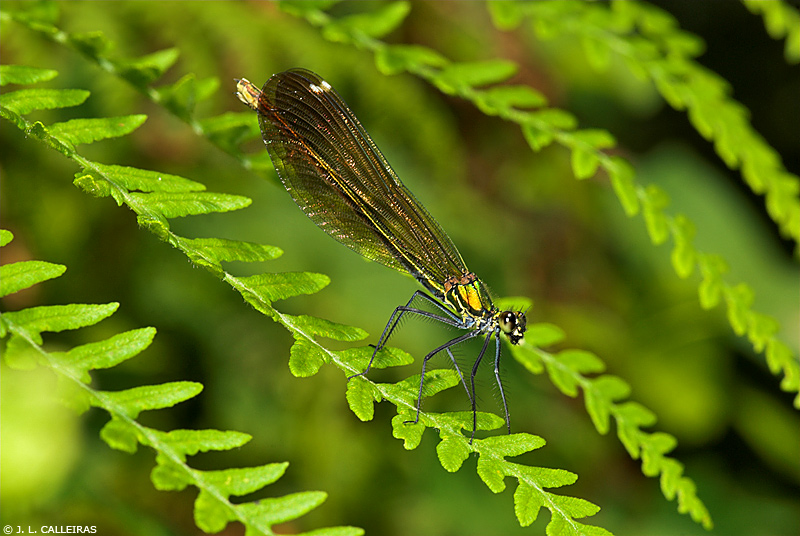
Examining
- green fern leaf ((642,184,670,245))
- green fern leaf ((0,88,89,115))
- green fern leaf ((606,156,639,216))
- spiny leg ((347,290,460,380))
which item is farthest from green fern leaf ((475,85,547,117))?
green fern leaf ((0,88,89,115))

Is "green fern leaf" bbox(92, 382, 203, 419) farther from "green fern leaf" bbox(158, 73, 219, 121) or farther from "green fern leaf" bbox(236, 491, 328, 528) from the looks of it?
"green fern leaf" bbox(158, 73, 219, 121)

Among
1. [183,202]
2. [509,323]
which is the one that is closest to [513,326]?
[509,323]

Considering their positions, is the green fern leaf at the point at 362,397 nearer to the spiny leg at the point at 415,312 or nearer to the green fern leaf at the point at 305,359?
the green fern leaf at the point at 305,359

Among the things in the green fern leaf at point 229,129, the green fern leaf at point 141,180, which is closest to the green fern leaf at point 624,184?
the green fern leaf at point 229,129

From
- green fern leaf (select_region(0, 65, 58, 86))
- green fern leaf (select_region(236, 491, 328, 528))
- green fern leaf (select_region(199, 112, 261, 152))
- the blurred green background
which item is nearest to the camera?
green fern leaf (select_region(236, 491, 328, 528))

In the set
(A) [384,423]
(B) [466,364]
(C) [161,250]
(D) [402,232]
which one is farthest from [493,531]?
(C) [161,250]

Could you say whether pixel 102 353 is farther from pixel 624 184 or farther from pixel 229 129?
pixel 624 184
